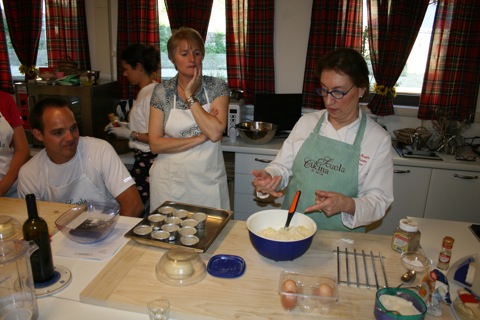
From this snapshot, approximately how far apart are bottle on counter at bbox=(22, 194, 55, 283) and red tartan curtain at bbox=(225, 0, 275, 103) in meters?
2.68

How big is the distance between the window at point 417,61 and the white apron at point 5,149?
2888 millimetres

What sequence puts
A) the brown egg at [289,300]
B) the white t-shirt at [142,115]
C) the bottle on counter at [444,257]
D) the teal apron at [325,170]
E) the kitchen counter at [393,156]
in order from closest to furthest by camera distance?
the brown egg at [289,300] → the bottle on counter at [444,257] → the teal apron at [325,170] → the white t-shirt at [142,115] → the kitchen counter at [393,156]

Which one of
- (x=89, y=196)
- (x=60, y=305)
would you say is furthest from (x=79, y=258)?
(x=89, y=196)

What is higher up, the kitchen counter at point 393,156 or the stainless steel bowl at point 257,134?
the stainless steel bowl at point 257,134

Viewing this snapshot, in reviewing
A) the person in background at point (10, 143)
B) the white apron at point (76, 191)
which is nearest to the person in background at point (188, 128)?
the white apron at point (76, 191)

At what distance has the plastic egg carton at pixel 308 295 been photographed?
1152mm

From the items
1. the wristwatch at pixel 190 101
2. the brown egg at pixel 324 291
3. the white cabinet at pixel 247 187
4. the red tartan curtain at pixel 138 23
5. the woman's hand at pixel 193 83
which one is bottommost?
the white cabinet at pixel 247 187

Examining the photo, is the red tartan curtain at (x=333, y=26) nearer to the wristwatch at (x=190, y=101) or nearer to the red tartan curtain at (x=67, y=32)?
the wristwatch at (x=190, y=101)

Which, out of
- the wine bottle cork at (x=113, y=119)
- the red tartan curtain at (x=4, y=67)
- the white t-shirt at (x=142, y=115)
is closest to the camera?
the white t-shirt at (x=142, y=115)

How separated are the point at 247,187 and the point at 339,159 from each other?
5.35ft

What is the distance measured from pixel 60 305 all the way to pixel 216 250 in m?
0.55

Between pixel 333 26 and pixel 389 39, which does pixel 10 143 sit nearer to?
pixel 333 26

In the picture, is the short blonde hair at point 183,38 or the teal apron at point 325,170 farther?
the short blonde hair at point 183,38

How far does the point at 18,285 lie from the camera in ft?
3.76
